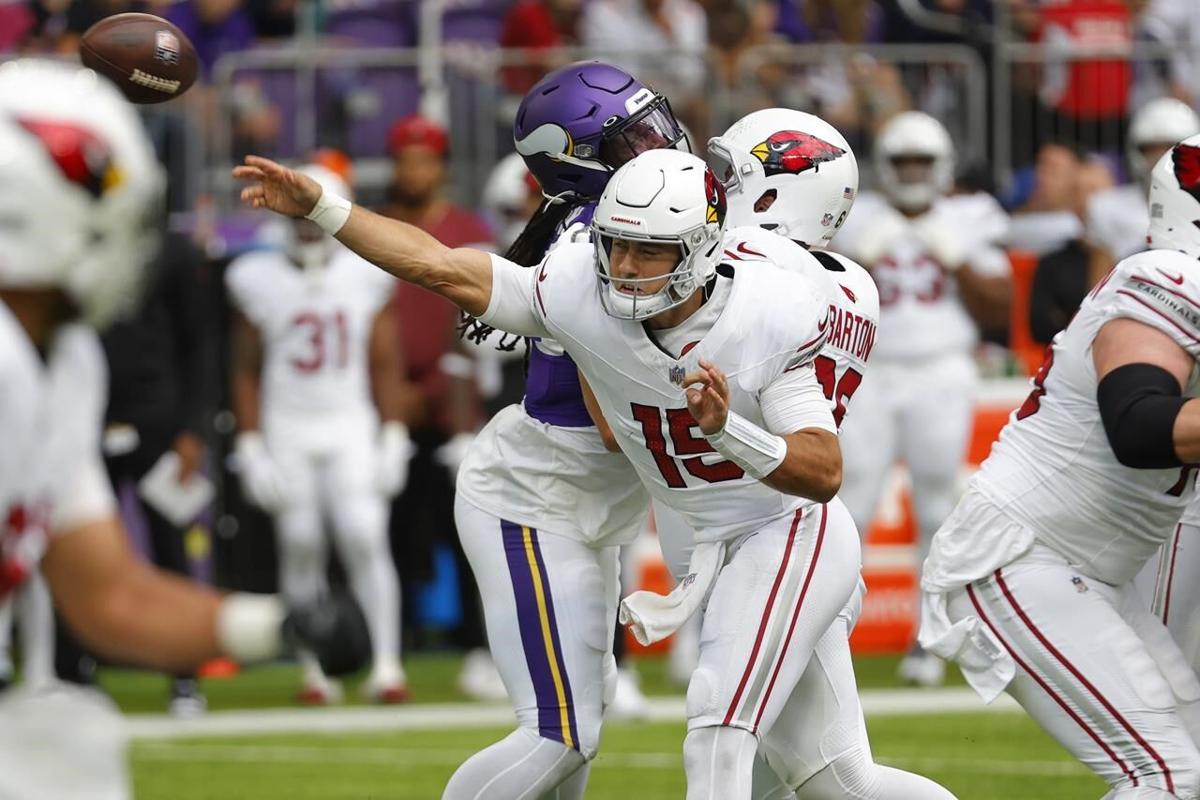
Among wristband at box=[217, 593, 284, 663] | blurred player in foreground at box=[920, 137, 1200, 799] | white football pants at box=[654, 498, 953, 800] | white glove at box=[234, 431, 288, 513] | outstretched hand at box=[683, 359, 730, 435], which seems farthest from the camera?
white glove at box=[234, 431, 288, 513]

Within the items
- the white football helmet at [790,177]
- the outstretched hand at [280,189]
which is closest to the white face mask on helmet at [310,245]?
the white football helmet at [790,177]

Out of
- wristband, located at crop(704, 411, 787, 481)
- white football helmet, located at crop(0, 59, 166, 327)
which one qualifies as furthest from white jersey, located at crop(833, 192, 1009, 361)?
white football helmet, located at crop(0, 59, 166, 327)

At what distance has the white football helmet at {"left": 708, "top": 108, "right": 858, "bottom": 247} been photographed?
16.4ft

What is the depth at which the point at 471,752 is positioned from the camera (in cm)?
752

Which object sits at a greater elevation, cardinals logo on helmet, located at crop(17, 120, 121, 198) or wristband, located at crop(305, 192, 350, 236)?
cardinals logo on helmet, located at crop(17, 120, 121, 198)

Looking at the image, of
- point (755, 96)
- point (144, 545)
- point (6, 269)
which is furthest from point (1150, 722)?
point (755, 96)

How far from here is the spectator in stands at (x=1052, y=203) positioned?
11102mm

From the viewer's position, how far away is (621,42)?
1153 centimetres

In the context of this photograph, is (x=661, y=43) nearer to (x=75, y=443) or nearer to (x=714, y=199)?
(x=714, y=199)

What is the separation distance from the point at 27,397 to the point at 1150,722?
2413mm

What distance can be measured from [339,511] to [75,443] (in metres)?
5.75

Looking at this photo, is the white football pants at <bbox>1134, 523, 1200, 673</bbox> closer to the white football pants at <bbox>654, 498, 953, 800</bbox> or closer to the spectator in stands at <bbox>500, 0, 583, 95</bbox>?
the white football pants at <bbox>654, 498, 953, 800</bbox>

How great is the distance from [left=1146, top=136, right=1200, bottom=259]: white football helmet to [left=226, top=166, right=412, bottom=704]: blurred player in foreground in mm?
4868

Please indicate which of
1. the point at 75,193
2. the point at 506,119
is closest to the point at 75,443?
the point at 75,193
